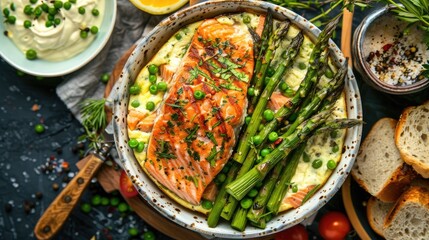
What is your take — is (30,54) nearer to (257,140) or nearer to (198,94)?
(198,94)

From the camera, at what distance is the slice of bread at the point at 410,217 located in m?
5.33

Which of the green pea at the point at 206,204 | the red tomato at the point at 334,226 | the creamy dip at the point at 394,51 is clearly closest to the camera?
the green pea at the point at 206,204

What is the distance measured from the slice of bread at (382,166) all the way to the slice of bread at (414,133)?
5.6 inches

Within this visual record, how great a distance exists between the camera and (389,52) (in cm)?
550

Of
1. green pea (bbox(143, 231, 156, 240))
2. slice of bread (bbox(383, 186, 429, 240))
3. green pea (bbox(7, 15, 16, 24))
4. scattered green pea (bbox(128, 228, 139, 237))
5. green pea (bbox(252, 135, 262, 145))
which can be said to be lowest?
scattered green pea (bbox(128, 228, 139, 237))

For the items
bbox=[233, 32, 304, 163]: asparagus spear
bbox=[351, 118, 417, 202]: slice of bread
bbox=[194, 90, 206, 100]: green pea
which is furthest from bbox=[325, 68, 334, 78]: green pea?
bbox=[194, 90, 206, 100]: green pea

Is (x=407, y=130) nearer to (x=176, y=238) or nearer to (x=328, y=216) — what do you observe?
(x=328, y=216)

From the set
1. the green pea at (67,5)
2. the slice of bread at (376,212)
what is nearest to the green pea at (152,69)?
the green pea at (67,5)

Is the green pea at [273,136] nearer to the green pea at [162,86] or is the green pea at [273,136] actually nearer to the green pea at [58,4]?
the green pea at [162,86]

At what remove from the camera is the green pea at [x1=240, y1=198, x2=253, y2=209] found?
4.97 meters

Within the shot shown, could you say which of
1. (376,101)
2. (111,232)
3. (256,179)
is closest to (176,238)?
(111,232)

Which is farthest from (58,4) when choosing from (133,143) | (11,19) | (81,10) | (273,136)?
(273,136)

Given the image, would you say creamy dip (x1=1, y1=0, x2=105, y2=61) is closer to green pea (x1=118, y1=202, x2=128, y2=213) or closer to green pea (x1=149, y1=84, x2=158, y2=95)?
green pea (x1=149, y1=84, x2=158, y2=95)

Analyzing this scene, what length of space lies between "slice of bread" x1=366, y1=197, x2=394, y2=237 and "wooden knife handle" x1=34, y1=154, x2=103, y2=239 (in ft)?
8.54
